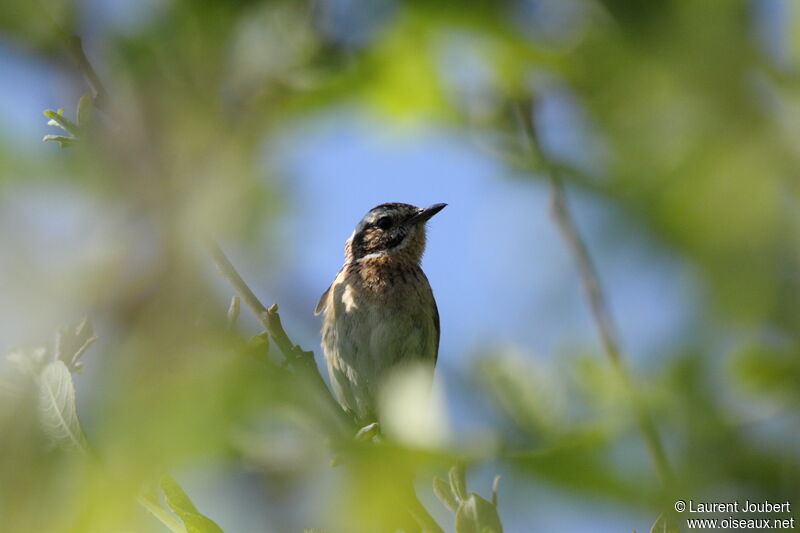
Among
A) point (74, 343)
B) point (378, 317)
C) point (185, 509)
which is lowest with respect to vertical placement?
point (185, 509)

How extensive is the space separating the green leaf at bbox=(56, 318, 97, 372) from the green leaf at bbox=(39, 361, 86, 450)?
0.60 feet

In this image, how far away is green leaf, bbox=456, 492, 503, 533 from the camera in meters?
1.23

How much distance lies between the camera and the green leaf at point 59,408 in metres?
0.94

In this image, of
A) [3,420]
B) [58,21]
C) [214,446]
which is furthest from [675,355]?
[58,21]

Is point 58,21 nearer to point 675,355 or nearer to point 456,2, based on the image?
point 456,2

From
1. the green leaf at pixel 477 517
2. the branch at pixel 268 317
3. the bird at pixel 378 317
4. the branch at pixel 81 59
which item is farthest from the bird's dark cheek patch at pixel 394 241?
the green leaf at pixel 477 517

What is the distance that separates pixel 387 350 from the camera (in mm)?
5574

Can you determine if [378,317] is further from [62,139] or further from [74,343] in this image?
[74,343]

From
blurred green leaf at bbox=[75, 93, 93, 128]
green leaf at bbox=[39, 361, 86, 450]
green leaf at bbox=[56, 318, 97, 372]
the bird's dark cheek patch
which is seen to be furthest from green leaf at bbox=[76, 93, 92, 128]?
the bird's dark cheek patch

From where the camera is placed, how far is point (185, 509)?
46.4 inches

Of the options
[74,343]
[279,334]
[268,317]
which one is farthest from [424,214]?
[74,343]

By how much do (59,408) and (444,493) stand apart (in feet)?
2.04

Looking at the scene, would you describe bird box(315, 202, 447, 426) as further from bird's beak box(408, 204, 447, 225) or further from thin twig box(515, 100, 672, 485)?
thin twig box(515, 100, 672, 485)

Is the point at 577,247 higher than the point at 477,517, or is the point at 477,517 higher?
the point at 577,247
